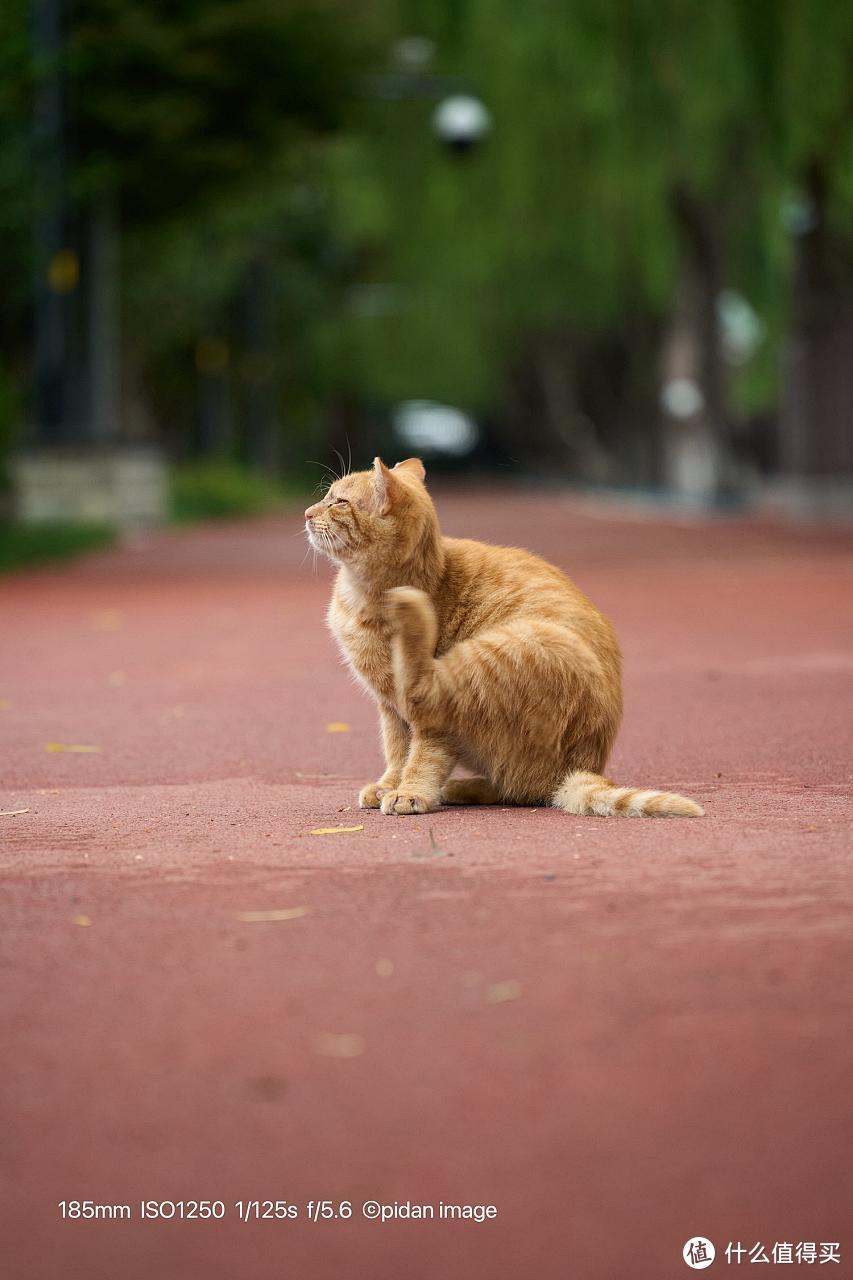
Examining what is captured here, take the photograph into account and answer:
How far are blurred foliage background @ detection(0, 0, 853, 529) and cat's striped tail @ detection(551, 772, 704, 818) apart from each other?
441cm

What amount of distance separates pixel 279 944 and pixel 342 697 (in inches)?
234

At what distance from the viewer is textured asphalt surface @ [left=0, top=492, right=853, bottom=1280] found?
315cm

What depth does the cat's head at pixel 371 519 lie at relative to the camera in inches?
253

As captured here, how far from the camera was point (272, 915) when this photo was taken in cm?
494

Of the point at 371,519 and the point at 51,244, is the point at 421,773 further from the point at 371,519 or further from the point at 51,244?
the point at 51,244

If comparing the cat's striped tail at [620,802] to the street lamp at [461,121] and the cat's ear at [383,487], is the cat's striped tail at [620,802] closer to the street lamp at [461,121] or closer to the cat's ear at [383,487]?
the cat's ear at [383,487]

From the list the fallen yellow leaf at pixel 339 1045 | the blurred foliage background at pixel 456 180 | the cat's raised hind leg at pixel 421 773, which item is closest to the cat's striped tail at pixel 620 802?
the cat's raised hind leg at pixel 421 773

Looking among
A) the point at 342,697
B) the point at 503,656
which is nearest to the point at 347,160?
the point at 342,697

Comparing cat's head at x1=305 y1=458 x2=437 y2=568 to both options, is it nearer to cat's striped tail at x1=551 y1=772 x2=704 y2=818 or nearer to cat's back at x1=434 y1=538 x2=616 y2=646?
cat's back at x1=434 y1=538 x2=616 y2=646

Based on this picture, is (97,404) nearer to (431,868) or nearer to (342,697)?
(342,697)

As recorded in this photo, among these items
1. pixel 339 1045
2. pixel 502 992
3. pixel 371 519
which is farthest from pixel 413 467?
pixel 339 1045

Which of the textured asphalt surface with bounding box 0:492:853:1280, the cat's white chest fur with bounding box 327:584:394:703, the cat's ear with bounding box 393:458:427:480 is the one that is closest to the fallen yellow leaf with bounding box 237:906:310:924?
the textured asphalt surface with bounding box 0:492:853:1280

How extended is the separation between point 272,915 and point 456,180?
26.4 m

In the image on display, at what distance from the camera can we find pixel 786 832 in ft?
19.8
